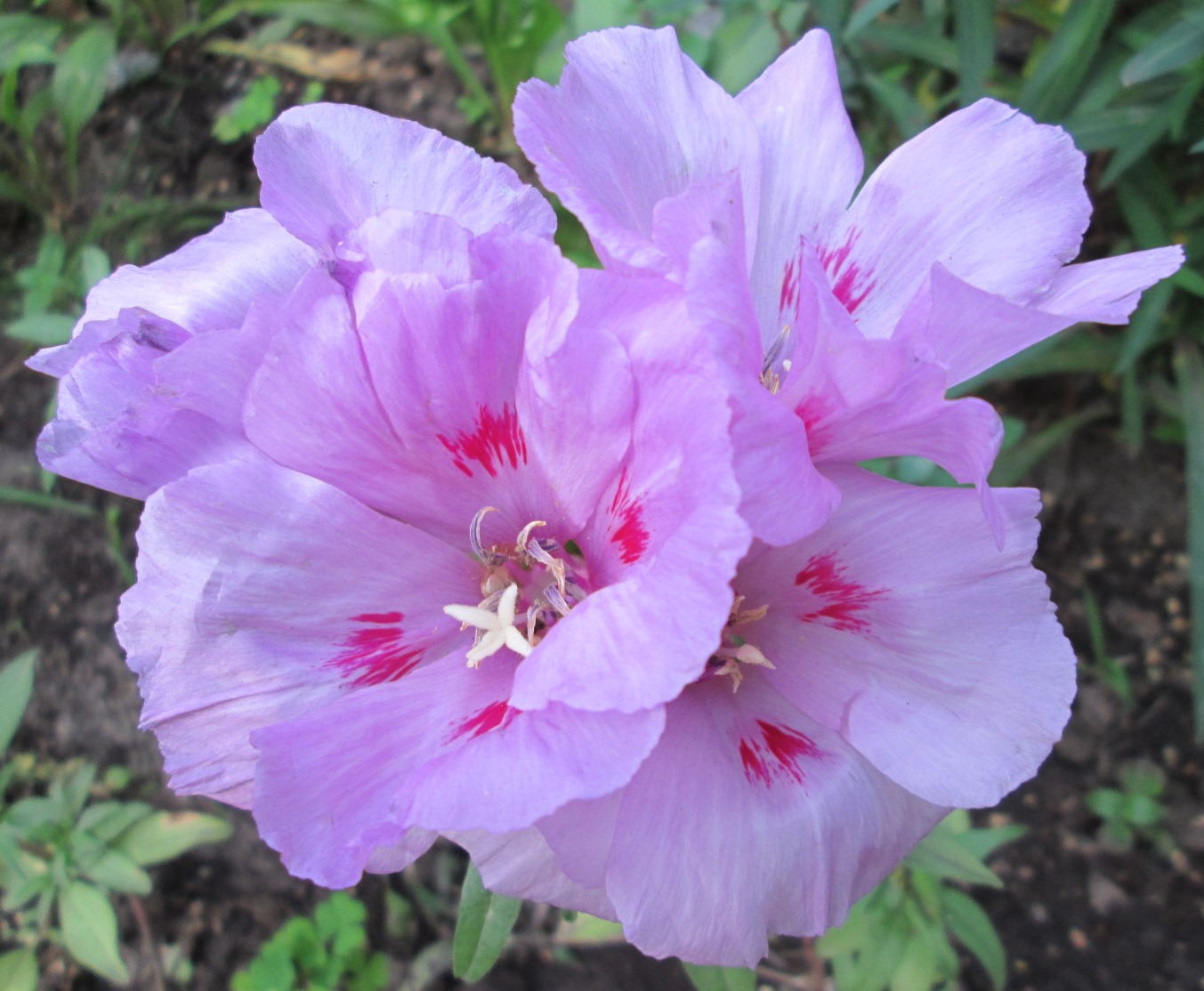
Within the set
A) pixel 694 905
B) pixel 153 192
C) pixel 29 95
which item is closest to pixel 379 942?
pixel 694 905

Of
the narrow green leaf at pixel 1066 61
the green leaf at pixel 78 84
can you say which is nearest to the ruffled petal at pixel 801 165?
the narrow green leaf at pixel 1066 61

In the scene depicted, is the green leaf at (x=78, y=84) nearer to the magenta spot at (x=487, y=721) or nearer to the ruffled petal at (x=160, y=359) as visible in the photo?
the ruffled petal at (x=160, y=359)

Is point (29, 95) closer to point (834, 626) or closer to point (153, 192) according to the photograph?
point (153, 192)

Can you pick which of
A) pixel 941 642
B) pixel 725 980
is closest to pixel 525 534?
pixel 941 642

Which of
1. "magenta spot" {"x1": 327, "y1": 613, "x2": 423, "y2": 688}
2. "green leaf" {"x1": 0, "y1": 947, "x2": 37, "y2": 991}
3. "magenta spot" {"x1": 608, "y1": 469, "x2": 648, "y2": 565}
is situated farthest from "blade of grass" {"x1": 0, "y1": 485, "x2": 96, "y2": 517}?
"magenta spot" {"x1": 608, "y1": 469, "x2": 648, "y2": 565}

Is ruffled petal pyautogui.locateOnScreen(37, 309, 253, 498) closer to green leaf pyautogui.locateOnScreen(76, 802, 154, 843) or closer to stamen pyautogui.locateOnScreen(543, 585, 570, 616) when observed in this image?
stamen pyautogui.locateOnScreen(543, 585, 570, 616)

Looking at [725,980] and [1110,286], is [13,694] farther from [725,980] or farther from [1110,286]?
[1110,286]
